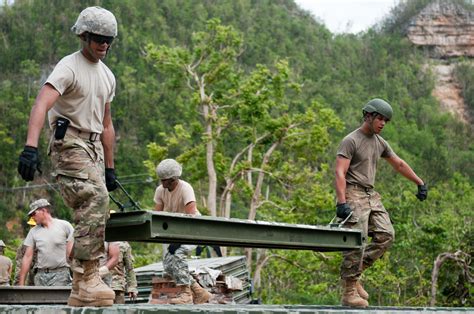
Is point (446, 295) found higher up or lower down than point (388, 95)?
lower down

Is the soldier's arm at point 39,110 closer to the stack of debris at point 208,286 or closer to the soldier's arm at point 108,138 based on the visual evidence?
the soldier's arm at point 108,138

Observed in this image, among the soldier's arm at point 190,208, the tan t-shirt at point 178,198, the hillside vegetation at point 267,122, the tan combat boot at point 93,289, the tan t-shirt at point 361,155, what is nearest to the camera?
the tan combat boot at point 93,289

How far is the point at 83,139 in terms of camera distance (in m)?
6.66

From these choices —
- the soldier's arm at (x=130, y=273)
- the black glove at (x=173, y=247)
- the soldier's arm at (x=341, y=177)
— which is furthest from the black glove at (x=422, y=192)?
the soldier's arm at (x=130, y=273)

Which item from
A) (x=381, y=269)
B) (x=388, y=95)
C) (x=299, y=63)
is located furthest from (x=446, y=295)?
(x=388, y=95)

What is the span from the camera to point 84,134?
6.66m

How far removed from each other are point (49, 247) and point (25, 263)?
33cm

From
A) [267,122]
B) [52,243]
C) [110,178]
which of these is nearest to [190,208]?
[52,243]

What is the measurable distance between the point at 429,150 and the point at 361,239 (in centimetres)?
8321

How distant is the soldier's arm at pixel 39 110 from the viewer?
6.13m

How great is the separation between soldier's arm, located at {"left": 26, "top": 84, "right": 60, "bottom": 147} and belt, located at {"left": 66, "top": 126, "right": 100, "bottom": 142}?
0.28m

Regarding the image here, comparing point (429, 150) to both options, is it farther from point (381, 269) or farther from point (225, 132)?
point (381, 269)

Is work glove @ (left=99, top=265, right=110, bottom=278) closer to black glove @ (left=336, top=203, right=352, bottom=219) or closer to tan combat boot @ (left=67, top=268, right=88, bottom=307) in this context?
black glove @ (left=336, top=203, right=352, bottom=219)

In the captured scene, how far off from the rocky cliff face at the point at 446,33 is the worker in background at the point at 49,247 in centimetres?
12394
